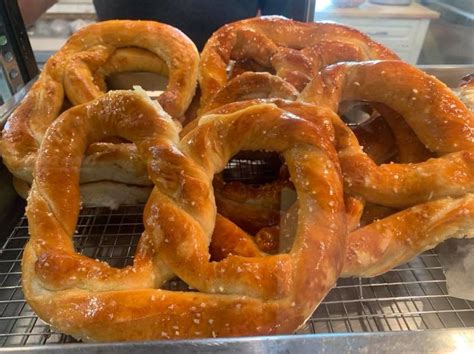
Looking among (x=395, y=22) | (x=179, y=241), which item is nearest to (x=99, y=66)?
(x=179, y=241)

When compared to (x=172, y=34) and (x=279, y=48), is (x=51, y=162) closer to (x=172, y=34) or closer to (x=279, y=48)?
(x=172, y=34)

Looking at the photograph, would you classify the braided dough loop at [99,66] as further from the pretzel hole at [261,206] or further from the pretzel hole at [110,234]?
the pretzel hole at [261,206]

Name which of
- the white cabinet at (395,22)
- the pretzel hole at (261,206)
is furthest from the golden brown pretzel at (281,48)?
the white cabinet at (395,22)

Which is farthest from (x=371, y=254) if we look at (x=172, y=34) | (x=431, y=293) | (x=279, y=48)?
(x=172, y=34)

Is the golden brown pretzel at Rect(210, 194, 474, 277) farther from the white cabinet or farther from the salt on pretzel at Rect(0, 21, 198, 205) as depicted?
the white cabinet

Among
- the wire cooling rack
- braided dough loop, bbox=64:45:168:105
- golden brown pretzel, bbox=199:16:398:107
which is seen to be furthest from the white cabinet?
the wire cooling rack
